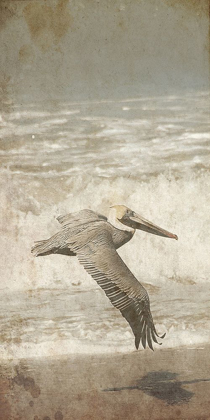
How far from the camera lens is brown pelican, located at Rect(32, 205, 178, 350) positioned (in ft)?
21.4

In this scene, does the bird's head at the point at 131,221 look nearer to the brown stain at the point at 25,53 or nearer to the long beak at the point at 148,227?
the long beak at the point at 148,227

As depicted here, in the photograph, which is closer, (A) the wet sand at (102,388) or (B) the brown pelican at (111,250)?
(B) the brown pelican at (111,250)

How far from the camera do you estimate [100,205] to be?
6797 millimetres

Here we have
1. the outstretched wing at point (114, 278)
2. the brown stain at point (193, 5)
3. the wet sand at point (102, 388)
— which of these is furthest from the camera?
the brown stain at point (193, 5)

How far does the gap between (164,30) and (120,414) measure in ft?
9.28

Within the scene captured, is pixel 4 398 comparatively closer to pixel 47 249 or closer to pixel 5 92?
pixel 47 249

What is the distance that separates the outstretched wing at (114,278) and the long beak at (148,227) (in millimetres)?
220

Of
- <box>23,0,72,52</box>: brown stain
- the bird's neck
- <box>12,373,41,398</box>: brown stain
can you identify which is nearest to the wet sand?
<box>12,373,41,398</box>: brown stain

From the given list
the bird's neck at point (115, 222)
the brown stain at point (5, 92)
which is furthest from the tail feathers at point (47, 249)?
the brown stain at point (5, 92)

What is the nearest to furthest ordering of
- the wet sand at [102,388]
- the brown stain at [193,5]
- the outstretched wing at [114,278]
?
1. the outstretched wing at [114,278]
2. the wet sand at [102,388]
3. the brown stain at [193,5]

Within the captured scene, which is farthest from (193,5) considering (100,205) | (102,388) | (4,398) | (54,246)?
(4,398)

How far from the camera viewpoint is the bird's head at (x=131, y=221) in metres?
6.75

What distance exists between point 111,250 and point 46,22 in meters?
1.74

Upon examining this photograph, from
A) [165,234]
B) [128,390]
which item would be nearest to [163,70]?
[165,234]
